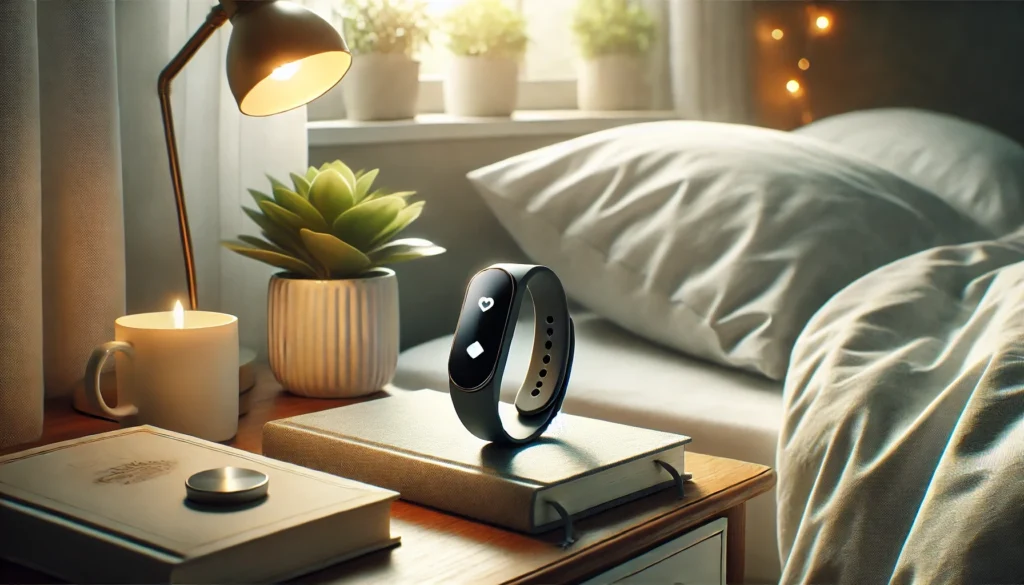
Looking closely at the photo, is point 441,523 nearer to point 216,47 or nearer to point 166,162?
point 166,162

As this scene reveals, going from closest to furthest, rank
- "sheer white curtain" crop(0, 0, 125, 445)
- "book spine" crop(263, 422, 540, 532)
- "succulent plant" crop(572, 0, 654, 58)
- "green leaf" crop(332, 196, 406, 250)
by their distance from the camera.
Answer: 1. "book spine" crop(263, 422, 540, 532)
2. "sheer white curtain" crop(0, 0, 125, 445)
3. "green leaf" crop(332, 196, 406, 250)
4. "succulent plant" crop(572, 0, 654, 58)

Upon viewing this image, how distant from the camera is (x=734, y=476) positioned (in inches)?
28.6

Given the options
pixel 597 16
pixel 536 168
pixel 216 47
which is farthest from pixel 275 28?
pixel 597 16

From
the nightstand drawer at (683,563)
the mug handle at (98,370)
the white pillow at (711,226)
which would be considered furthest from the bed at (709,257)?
the mug handle at (98,370)

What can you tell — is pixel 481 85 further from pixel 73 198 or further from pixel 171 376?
pixel 171 376

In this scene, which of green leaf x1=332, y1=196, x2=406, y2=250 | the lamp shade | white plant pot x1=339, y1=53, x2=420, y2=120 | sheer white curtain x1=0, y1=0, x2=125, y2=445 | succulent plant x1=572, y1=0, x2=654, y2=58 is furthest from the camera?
succulent plant x1=572, y1=0, x2=654, y2=58

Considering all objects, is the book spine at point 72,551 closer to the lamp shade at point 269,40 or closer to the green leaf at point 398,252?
the lamp shade at point 269,40

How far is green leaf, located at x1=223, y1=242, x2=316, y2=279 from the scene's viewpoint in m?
0.95

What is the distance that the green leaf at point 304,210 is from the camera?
97cm

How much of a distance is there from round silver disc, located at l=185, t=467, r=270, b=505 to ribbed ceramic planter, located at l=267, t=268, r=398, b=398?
0.39 m

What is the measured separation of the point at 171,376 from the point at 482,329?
0.28 meters

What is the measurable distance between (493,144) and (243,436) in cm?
95

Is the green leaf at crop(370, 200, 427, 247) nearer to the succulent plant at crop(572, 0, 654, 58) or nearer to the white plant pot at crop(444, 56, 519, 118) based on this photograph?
the white plant pot at crop(444, 56, 519, 118)

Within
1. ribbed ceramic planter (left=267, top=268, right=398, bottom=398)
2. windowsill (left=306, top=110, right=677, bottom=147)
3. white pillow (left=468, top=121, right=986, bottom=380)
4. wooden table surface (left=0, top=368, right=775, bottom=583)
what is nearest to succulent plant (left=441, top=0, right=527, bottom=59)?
windowsill (left=306, top=110, right=677, bottom=147)
